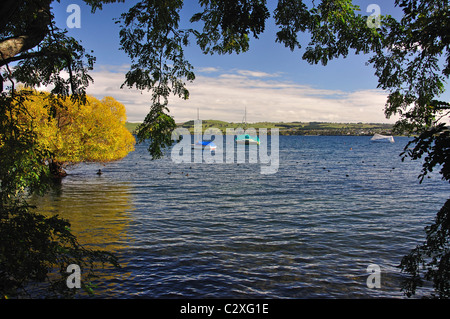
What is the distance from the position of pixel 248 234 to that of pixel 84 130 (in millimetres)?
30093

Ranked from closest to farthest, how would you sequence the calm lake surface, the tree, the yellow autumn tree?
1. the tree
2. the calm lake surface
3. the yellow autumn tree

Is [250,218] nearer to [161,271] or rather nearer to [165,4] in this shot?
[161,271]

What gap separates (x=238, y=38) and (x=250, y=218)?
52.8 ft

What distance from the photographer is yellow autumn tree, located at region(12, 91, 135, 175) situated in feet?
Answer: 129

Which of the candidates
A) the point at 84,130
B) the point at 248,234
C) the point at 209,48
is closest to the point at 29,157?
the point at 209,48

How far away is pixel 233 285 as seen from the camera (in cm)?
1382

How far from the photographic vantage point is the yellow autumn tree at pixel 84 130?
39438 mm

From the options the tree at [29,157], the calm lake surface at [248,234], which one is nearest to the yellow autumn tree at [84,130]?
the calm lake surface at [248,234]

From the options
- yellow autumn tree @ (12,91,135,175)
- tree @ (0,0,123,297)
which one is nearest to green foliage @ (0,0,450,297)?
tree @ (0,0,123,297)

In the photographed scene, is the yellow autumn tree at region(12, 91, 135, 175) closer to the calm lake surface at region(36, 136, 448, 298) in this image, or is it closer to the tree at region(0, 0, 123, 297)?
the calm lake surface at region(36, 136, 448, 298)

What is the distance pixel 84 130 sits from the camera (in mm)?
42656

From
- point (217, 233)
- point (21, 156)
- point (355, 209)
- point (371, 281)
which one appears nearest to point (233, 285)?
point (371, 281)

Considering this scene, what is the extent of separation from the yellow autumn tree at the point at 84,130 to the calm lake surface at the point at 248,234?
5.18 m

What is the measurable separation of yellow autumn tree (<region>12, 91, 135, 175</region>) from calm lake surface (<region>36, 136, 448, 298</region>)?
5.18m
